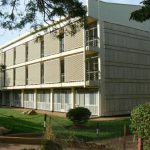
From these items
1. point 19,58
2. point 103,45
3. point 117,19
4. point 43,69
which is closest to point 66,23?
point 103,45

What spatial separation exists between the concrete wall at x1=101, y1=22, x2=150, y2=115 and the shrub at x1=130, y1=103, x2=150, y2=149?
983 inches

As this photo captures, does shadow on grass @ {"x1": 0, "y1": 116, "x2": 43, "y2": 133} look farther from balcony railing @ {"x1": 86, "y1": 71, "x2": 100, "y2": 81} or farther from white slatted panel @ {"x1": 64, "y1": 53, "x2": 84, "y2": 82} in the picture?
white slatted panel @ {"x1": 64, "y1": 53, "x2": 84, "y2": 82}

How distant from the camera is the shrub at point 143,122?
9.25m

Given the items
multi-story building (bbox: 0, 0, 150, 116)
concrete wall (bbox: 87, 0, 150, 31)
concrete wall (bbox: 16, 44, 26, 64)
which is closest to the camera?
concrete wall (bbox: 87, 0, 150, 31)

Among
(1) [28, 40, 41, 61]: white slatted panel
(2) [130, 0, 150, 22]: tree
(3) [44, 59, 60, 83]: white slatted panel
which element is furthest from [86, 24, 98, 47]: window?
(2) [130, 0, 150, 22]: tree

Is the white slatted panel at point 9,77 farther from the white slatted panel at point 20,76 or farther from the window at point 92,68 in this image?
the window at point 92,68

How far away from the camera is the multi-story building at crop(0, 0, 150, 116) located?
34.5 m

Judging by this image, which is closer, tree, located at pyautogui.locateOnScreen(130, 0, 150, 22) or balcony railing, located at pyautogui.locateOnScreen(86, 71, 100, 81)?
tree, located at pyautogui.locateOnScreen(130, 0, 150, 22)

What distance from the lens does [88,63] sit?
35.6 metres

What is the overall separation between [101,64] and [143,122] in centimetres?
2498

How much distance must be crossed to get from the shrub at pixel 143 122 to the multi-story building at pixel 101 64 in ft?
71.9

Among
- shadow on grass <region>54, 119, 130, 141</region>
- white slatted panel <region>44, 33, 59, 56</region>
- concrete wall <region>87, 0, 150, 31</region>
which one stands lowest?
shadow on grass <region>54, 119, 130, 141</region>

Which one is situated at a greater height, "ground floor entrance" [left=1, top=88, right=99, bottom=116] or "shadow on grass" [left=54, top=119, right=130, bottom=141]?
"ground floor entrance" [left=1, top=88, right=99, bottom=116]

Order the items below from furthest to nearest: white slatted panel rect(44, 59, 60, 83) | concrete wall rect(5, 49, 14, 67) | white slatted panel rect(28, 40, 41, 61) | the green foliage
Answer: concrete wall rect(5, 49, 14, 67), white slatted panel rect(28, 40, 41, 61), white slatted panel rect(44, 59, 60, 83), the green foliage
